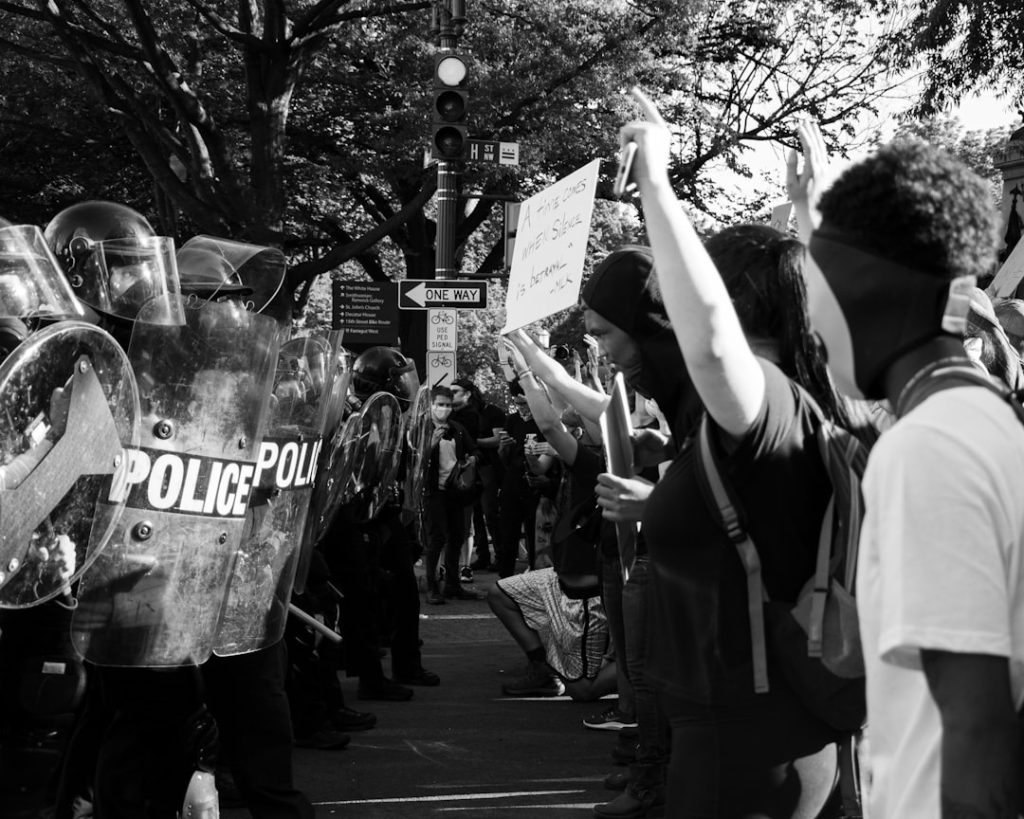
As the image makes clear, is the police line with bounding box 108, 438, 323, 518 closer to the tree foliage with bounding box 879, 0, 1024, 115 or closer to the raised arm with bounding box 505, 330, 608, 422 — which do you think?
the raised arm with bounding box 505, 330, 608, 422

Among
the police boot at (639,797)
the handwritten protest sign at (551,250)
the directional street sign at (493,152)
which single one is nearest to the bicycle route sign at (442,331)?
the directional street sign at (493,152)

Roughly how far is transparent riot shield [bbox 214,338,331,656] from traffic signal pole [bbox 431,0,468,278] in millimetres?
8047

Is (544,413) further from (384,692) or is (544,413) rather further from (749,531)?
(749,531)

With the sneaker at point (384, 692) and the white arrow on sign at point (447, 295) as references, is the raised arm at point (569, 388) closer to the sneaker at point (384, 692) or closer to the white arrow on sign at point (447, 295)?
the sneaker at point (384, 692)

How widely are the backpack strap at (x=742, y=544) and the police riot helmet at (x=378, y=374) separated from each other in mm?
5341

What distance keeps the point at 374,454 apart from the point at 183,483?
3.10 meters

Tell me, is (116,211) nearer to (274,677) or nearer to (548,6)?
(274,677)

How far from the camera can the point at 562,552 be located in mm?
7203

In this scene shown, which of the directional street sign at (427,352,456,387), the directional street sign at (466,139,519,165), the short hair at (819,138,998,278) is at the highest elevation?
the directional street sign at (466,139,519,165)

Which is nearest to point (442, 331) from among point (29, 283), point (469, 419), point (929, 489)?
point (469, 419)

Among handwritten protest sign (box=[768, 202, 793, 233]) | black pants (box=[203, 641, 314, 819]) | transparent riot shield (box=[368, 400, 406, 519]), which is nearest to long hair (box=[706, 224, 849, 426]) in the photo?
handwritten protest sign (box=[768, 202, 793, 233])

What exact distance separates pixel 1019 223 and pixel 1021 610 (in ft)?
38.8

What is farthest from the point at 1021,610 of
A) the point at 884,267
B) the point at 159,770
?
the point at 159,770

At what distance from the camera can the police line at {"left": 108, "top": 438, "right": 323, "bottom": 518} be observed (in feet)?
12.0
